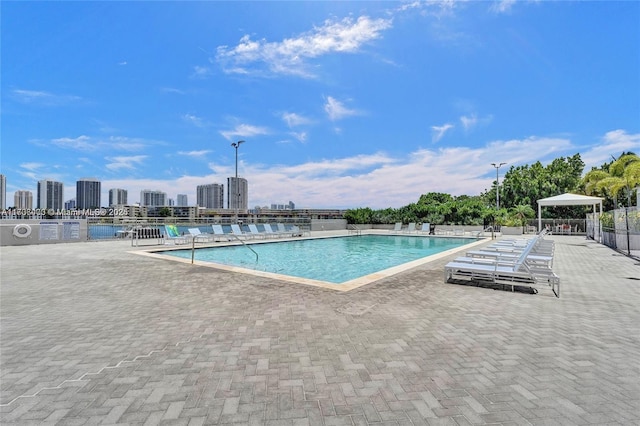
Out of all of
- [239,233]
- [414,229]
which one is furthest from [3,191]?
[414,229]

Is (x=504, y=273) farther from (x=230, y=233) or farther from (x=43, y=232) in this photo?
(x=43, y=232)

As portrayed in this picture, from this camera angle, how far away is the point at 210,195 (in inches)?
3236

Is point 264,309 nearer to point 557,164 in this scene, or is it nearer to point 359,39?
point 359,39

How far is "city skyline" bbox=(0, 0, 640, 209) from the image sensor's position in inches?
425

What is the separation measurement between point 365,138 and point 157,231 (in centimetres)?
1694

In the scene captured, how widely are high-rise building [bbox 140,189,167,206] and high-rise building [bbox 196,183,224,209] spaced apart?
17.2m

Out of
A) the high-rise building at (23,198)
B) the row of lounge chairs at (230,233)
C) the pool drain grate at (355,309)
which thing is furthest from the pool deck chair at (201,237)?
the high-rise building at (23,198)

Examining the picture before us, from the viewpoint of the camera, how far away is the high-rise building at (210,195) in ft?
263

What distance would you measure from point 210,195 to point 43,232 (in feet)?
228

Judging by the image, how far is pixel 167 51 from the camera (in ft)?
45.3

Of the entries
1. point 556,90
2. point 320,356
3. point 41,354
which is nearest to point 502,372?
point 320,356

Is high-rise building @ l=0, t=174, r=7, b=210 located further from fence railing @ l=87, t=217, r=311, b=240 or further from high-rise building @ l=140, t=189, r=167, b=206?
high-rise building @ l=140, t=189, r=167, b=206

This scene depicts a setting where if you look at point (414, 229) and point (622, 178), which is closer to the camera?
point (622, 178)

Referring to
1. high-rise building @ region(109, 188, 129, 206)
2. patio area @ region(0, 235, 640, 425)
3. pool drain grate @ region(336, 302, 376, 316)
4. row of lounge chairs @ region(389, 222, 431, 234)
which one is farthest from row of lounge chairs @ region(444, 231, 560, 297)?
high-rise building @ region(109, 188, 129, 206)
